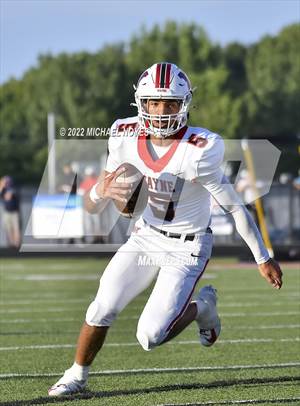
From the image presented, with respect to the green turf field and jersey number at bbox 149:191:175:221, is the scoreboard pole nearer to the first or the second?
the green turf field

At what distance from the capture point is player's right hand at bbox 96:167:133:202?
472 cm

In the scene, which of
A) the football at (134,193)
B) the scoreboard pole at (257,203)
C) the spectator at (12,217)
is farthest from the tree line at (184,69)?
the football at (134,193)

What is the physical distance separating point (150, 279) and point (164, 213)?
35cm

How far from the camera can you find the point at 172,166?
16.1 ft

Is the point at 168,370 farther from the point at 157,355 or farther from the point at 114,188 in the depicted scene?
the point at 114,188

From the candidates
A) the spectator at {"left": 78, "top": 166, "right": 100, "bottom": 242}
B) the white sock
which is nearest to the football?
the white sock

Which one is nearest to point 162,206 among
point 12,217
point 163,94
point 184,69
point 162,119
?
point 162,119

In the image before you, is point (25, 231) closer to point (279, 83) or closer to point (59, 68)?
point (279, 83)

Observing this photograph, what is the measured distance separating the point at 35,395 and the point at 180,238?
1064mm

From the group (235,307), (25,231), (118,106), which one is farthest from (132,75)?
(235,307)

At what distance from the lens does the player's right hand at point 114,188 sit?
4723mm

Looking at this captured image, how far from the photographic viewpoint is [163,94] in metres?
4.88

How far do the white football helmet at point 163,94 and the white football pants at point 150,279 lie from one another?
52 centimetres

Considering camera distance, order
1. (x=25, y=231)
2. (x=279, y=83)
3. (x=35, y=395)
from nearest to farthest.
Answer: (x=35, y=395) → (x=25, y=231) → (x=279, y=83)
